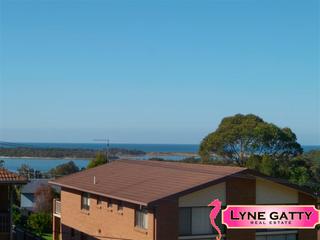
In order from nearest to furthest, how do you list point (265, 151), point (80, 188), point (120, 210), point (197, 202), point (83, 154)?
point (197, 202) → point (120, 210) → point (80, 188) → point (265, 151) → point (83, 154)

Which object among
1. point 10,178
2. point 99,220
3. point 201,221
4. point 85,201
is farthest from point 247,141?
point 10,178

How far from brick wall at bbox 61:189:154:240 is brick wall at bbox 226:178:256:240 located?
398 centimetres

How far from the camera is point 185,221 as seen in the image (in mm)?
28438

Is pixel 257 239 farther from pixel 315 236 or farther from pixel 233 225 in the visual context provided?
pixel 233 225

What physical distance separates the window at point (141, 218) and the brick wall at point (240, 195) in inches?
154

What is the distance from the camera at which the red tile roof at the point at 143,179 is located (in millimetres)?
28344

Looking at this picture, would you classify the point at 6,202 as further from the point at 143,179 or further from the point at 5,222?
the point at 143,179

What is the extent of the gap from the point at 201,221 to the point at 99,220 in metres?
7.01

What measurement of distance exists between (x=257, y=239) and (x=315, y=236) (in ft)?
10.8

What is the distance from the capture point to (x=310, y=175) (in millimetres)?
67812

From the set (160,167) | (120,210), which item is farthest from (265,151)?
(120,210)

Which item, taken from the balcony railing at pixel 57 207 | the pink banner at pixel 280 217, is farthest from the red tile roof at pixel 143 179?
the pink banner at pixel 280 217

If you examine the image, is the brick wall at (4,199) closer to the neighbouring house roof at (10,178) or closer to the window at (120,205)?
the neighbouring house roof at (10,178)

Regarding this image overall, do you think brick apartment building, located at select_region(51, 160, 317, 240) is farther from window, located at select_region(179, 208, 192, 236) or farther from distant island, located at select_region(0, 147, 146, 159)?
distant island, located at select_region(0, 147, 146, 159)
